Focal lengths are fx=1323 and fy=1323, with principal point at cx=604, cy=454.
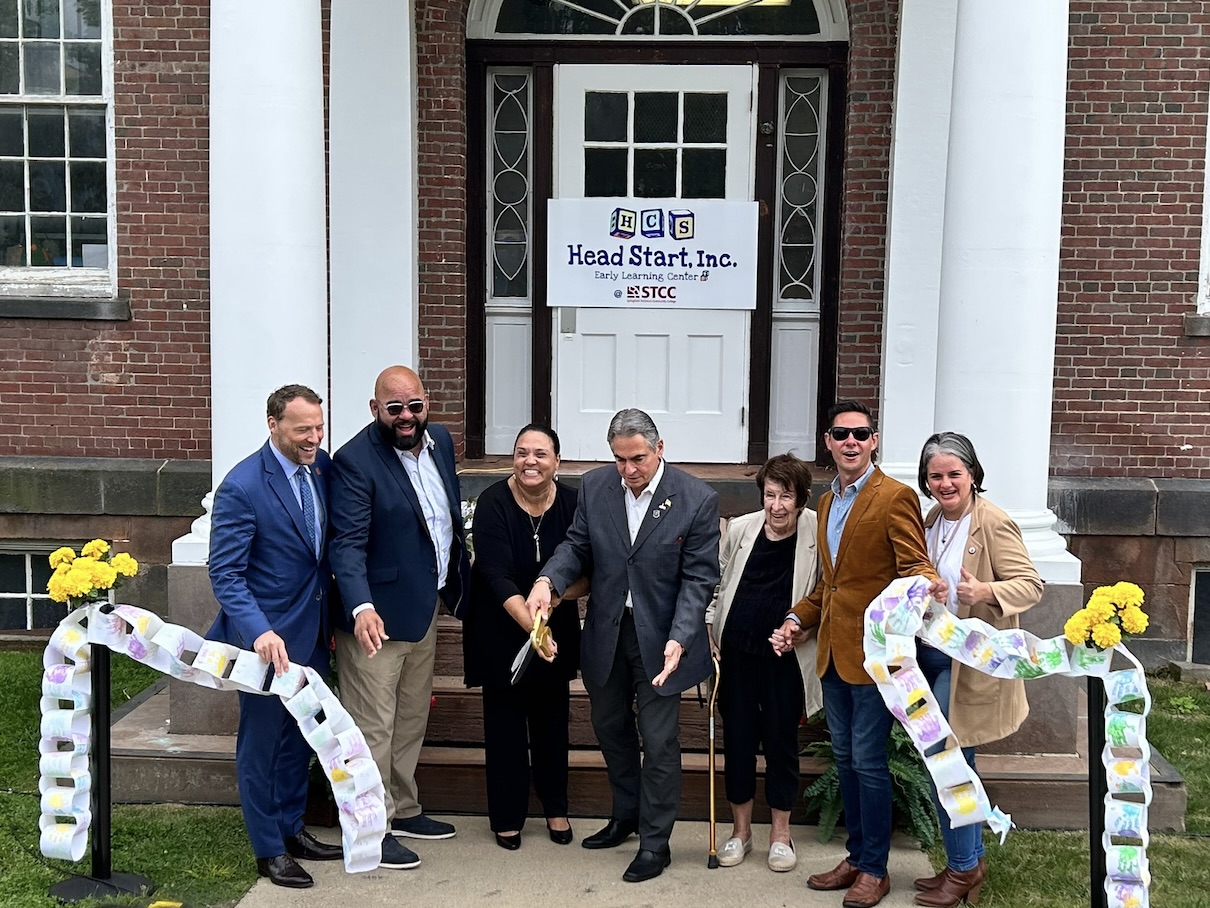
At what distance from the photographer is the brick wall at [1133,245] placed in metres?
8.13

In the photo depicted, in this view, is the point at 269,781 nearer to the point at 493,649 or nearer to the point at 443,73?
the point at 493,649

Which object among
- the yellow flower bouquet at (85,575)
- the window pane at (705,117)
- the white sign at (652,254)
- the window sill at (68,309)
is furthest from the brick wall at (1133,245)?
the window sill at (68,309)

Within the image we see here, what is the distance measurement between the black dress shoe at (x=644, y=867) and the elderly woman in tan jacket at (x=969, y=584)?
40.9 inches

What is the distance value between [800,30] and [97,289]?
16.2 ft

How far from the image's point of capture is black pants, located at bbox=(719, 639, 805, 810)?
531 cm

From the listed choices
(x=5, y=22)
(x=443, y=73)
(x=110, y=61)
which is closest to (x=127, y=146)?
(x=110, y=61)

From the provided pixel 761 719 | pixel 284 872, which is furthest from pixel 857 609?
pixel 284 872

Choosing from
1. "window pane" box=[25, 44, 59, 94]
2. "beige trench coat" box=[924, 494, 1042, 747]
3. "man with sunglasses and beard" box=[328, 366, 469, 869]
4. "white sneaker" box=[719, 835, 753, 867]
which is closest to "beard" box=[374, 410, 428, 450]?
"man with sunglasses and beard" box=[328, 366, 469, 869]

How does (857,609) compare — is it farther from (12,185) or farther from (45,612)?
(12,185)

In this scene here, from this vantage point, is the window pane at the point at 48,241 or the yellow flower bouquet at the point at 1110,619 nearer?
the yellow flower bouquet at the point at 1110,619

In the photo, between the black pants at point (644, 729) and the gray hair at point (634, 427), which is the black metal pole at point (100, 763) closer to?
the black pants at point (644, 729)

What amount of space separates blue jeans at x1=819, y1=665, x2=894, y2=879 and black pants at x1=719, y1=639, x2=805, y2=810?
20 cm

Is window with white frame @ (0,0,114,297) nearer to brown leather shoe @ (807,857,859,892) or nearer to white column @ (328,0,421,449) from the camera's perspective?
white column @ (328,0,421,449)

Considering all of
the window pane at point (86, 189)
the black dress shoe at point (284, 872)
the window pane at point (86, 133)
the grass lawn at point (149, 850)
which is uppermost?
the window pane at point (86, 133)
